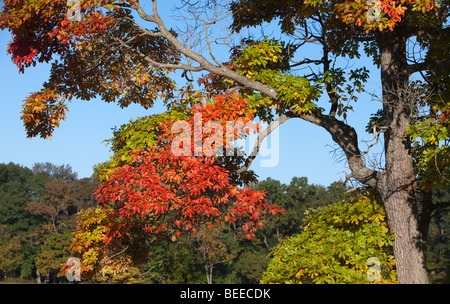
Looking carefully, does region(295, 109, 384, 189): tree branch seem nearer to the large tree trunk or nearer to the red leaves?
the large tree trunk

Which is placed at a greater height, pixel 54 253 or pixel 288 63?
pixel 288 63

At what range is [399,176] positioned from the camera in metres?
9.79

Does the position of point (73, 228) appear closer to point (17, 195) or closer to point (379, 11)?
point (17, 195)

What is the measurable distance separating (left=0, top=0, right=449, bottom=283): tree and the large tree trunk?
0.07ft

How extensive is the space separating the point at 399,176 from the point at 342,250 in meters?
2.07

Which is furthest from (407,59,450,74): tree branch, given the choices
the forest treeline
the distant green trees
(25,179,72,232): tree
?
(25,179,72,232): tree

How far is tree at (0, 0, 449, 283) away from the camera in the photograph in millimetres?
9617

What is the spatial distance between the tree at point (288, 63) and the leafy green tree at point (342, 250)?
41 centimetres

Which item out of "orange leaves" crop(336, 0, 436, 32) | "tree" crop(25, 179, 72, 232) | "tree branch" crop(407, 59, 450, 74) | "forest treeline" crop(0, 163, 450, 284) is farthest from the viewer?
"tree" crop(25, 179, 72, 232)

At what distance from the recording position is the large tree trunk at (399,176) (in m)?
9.51

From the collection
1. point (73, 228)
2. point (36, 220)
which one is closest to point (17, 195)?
point (36, 220)

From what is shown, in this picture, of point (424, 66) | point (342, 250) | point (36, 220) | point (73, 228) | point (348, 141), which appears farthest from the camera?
point (36, 220)

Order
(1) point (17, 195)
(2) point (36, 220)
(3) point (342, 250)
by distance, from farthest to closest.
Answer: (1) point (17, 195) → (2) point (36, 220) → (3) point (342, 250)
